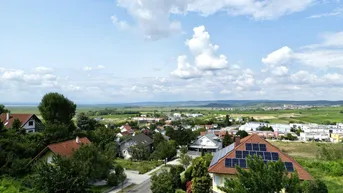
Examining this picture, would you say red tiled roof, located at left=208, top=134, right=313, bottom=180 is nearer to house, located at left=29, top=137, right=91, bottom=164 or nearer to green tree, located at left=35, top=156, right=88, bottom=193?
green tree, located at left=35, top=156, right=88, bottom=193

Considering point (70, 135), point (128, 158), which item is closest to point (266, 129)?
point (128, 158)

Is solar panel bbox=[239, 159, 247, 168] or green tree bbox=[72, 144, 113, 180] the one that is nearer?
solar panel bbox=[239, 159, 247, 168]

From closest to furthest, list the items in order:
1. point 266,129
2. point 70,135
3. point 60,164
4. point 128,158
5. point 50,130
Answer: point 60,164, point 50,130, point 70,135, point 128,158, point 266,129

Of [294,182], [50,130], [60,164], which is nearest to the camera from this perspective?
[294,182]

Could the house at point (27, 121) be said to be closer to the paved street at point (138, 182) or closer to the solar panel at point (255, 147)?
the paved street at point (138, 182)

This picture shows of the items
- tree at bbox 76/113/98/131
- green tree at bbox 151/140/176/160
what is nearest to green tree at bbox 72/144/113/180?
green tree at bbox 151/140/176/160

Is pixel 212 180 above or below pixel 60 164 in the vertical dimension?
→ below

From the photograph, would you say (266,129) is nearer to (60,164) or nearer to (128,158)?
(128,158)
